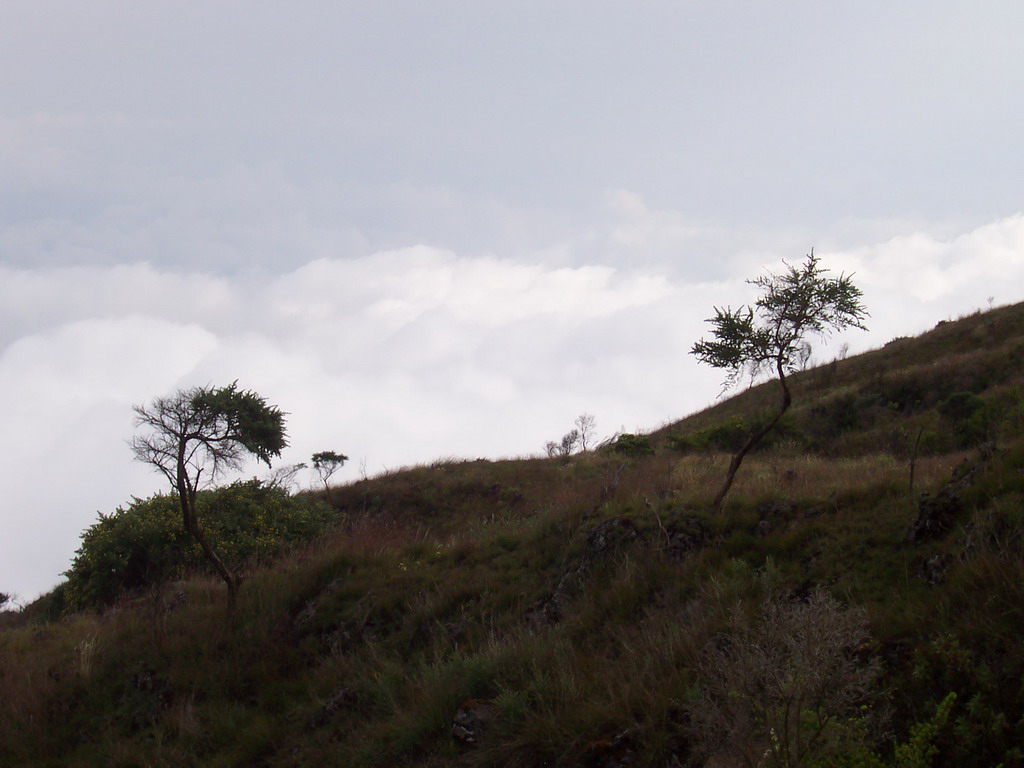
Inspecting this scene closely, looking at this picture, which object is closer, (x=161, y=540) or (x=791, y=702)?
(x=791, y=702)

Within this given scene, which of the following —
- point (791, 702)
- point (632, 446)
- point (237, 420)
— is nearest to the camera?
point (791, 702)

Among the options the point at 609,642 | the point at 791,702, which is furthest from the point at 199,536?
the point at 791,702

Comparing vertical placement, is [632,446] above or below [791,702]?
above

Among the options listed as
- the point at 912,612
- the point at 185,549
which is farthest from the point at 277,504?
the point at 912,612

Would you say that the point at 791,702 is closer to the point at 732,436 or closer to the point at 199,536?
the point at 199,536

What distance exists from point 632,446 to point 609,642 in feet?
52.8

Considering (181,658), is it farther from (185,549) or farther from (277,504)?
(277,504)

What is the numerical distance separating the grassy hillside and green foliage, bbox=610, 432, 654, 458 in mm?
8569

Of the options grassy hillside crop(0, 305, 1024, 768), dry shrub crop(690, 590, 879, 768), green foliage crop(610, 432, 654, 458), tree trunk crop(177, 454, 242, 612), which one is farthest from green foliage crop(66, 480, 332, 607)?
dry shrub crop(690, 590, 879, 768)

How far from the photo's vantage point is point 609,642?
721 cm

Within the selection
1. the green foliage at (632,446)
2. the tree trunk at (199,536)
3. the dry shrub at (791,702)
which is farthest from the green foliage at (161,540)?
the dry shrub at (791,702)

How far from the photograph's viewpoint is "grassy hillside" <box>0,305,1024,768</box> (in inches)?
182

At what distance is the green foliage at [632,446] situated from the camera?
22391 millimetres

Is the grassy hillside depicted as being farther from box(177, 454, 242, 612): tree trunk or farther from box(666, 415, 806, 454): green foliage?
box(666, 415, 806, 454): green foliage
